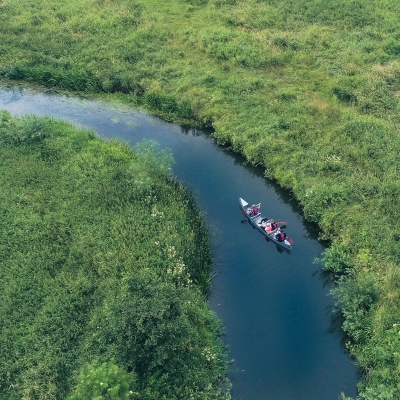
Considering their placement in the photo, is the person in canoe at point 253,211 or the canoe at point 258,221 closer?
the canoe at point 258,221

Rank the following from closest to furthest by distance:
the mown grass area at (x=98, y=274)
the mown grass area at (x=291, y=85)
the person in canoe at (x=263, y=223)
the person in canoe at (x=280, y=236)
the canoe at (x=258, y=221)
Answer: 1. the mown grass area at (x=98, y=274)
2. the mown grass area at (x=291, y=85)
3. the person in canoe at (x=280, y=236)
4. the canoe at (x=258, y=221)
5. the person in canoe at (x=263, y=223)

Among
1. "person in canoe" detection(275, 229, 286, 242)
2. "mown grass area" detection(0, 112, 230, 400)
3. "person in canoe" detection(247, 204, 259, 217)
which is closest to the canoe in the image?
Result: "person in canoe" detection(247, 204, 259, 217)

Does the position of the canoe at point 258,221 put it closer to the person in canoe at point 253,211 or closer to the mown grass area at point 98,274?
the person in canoe at point 253,211

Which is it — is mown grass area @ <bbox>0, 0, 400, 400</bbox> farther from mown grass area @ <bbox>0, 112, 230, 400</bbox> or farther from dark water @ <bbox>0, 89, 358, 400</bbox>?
mown grass area @ <bbox>0, 112, 230, 400</bbox>

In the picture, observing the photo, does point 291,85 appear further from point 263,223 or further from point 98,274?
point 98,274

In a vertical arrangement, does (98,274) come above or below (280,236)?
below

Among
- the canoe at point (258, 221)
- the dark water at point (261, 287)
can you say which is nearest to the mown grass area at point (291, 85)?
the dark water at point (261, 287)

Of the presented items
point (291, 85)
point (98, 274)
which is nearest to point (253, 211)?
point (98, 274)
